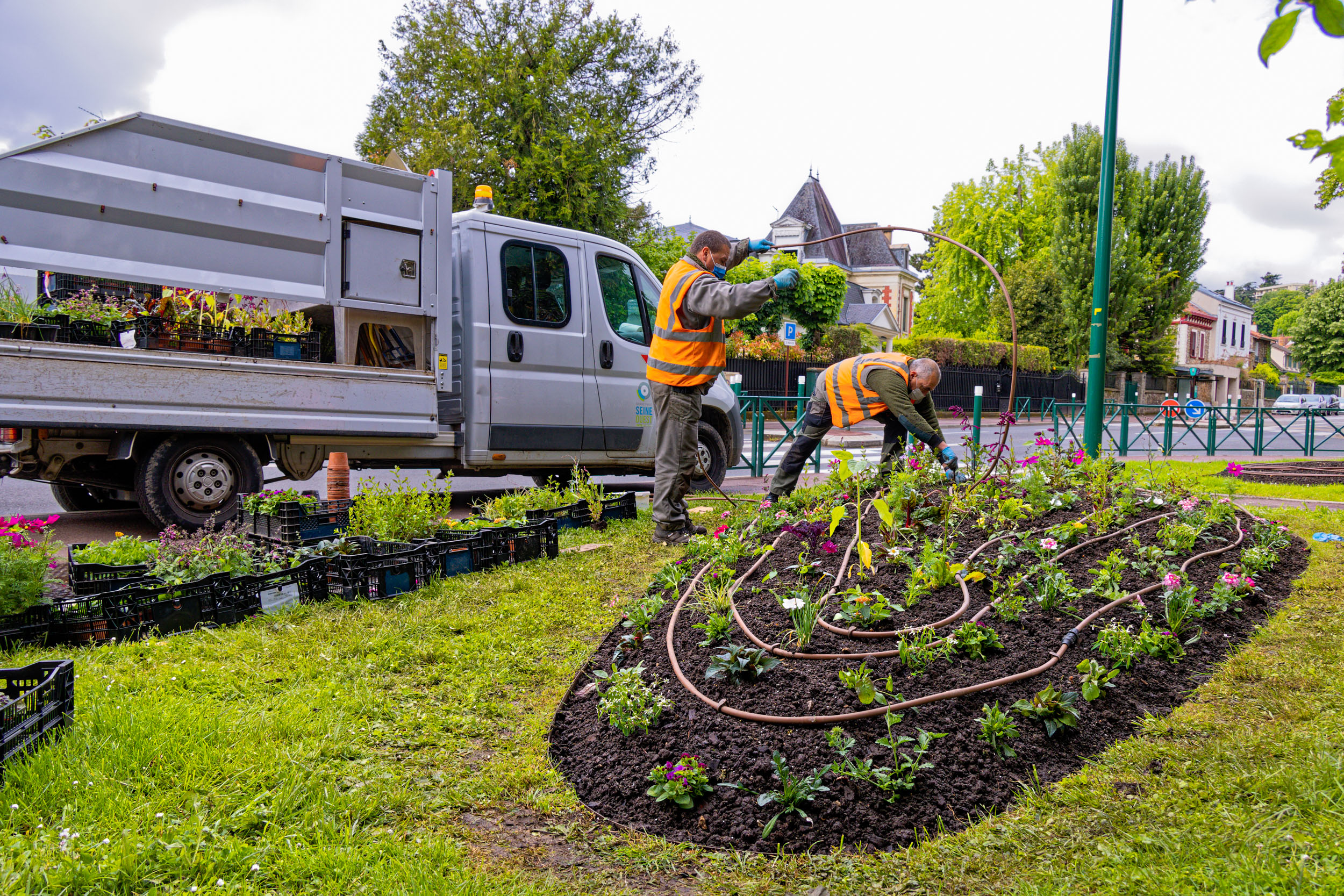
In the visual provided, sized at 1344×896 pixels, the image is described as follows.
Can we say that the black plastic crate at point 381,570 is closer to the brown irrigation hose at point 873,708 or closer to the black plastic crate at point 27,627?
the black plastic crate at point 27,627

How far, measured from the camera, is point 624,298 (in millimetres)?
8438

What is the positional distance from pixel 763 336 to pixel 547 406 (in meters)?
23.1

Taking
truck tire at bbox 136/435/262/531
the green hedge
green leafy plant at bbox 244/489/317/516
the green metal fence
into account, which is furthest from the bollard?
the green hedge

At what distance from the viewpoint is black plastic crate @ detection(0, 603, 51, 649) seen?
11.6 ft

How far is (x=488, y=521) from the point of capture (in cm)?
568

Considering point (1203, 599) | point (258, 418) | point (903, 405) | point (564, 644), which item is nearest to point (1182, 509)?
point (1203, 599)

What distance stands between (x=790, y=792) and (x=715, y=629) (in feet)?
3.30

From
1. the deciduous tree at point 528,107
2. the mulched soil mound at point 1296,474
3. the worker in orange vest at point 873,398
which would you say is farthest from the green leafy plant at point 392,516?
the deciduous tree at point 528,107

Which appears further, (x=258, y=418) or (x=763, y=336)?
(x=763, y=336)

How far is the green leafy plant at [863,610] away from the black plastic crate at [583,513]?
9.30ft

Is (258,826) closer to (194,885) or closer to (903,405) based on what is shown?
(194,885)

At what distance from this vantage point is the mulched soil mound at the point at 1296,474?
33.8ft

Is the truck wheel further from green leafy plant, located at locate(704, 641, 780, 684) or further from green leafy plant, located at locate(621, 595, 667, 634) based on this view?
green leafy plant, located at locate(704, 641, 780, 684)

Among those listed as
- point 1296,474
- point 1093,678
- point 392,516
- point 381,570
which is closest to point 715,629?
point 1093,678
